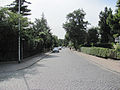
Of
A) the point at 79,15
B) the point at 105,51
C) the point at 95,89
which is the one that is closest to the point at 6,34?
the point at 95,89

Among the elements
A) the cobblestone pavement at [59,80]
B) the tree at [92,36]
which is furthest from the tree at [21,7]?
the tree at [92,36]

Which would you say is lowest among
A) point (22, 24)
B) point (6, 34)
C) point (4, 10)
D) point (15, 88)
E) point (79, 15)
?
point (15, 88)

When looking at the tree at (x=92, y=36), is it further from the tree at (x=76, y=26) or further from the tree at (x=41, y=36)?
the tree at (x=41, y=36)

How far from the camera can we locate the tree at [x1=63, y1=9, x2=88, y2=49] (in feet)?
166

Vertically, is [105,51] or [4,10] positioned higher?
[4,10]

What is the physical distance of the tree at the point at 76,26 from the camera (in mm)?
50531

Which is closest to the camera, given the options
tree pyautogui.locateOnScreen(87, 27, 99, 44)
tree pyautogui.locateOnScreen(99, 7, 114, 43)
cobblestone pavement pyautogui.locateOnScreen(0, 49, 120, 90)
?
cobblestone pavement pyautogui.locateOnScreen(0, 49, 120, 90)

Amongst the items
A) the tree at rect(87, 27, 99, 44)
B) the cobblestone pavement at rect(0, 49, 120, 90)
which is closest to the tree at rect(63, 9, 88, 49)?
the tree at rect(87, 27, 99, 44)

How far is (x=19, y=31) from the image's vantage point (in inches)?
554

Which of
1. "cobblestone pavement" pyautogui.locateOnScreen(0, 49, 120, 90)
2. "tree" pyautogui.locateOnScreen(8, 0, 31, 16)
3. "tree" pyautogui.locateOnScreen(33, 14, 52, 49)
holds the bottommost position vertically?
"cobblestone pavement" pyautogui.locateOnScreen(0, 49, 120, 90)

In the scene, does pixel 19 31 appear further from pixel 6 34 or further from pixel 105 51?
pixel 105 51

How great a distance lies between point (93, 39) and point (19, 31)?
157 ft

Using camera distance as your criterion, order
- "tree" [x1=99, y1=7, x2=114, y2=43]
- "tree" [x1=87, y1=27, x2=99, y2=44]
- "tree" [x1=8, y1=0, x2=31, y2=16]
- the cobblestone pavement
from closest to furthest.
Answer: the cobblestone pavement → "tree" [x1=8, y1=0, x2=31, y2=16] → "tree" [x1=99, y1=7, x2=114, y2=43] → "tree" [x1=87, y1=27, x2=99, y2=44]

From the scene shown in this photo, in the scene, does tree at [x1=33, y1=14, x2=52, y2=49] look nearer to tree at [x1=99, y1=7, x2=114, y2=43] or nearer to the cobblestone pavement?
the cobblestone pavement
